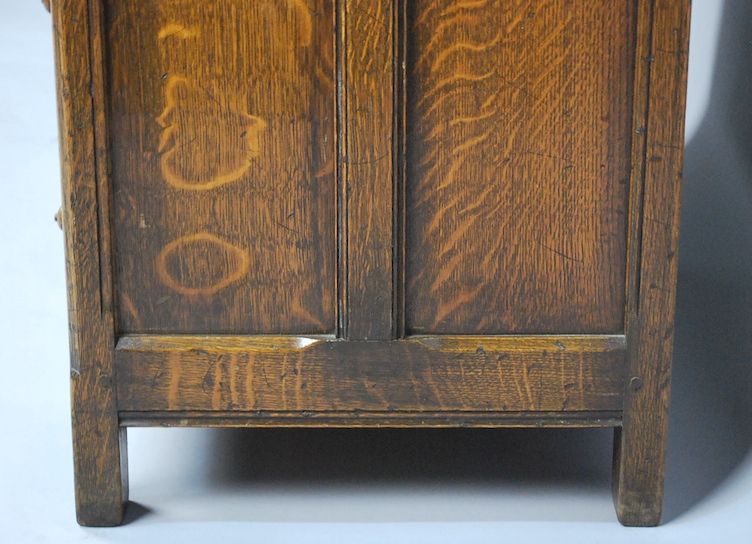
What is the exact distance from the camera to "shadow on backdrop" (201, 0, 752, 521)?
2166 mm

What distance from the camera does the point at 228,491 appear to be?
2.10 metres

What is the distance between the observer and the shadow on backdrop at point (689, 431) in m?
2.17

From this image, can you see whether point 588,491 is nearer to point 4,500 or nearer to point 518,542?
point 518,542

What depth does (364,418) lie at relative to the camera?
1.96 meters

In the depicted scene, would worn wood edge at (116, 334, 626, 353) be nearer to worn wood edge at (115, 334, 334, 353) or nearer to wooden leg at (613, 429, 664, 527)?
worn wood edge at (115, 334, 334, 353)

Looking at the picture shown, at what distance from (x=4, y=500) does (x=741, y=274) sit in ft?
5.07

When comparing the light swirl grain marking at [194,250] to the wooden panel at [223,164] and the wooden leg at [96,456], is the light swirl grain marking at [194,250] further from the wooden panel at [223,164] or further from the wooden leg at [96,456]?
the wooden leg at [96,456]

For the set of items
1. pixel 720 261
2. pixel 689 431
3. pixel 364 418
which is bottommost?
pixel 689 431

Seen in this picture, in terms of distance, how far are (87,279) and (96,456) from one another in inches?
Answer: 10.6

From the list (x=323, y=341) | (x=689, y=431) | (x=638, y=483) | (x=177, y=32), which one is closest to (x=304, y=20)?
(x=177, y=32)

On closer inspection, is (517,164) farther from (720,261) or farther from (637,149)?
(720,261)

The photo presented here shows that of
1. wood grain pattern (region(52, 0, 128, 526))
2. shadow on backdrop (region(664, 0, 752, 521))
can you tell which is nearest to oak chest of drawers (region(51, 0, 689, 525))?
wood grain pattern (region(52, 0, 128, 526))

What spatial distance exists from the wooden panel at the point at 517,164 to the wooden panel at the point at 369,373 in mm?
37

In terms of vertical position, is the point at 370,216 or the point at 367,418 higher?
the point at 370,216
